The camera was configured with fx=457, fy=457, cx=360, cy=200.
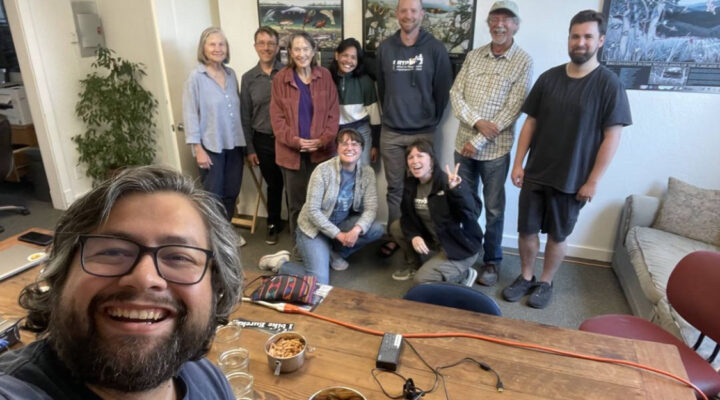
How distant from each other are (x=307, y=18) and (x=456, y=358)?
9.33 feet

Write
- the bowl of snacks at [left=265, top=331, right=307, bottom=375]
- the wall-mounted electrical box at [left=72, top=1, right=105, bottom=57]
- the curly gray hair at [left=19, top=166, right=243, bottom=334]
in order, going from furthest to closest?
the wall-mounted electrical box at [left=72, top=1, right=105, bottom=57] < the bowl of snacks at [left=265, top=331, right=307, bottom=375] < the curly gray hair at [left=19, top=166, right=243, bottom=334]

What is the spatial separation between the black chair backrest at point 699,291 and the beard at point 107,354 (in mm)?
1843

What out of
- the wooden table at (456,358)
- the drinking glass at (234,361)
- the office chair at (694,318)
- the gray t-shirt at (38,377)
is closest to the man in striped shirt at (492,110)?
the office chair at (694,318)

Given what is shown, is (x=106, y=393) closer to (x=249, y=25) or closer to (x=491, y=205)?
(x=491, y=205)

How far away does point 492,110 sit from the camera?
2.85 m

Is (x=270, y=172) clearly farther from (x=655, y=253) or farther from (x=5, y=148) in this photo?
(x=655, y=253)

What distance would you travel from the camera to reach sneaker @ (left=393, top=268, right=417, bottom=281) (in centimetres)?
308

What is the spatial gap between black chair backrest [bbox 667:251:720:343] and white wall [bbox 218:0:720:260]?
1410 mm

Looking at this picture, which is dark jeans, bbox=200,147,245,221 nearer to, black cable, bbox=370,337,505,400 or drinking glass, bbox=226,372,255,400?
drinking glass, bbox=226,372,255,400

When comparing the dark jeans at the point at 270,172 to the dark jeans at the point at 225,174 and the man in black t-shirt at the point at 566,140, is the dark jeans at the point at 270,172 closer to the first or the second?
the dark jeans at the point at 225,174

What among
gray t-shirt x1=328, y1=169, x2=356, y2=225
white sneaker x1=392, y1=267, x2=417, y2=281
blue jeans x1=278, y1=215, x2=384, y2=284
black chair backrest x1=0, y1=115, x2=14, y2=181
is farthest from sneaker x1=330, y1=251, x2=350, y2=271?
black chair backrest x1=0, y1=115, x2=14, y2=181

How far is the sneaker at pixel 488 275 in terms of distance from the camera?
9.87ft

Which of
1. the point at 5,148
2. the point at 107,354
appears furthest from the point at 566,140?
the point at 5,148

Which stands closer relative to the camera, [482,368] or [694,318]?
[482,368]
